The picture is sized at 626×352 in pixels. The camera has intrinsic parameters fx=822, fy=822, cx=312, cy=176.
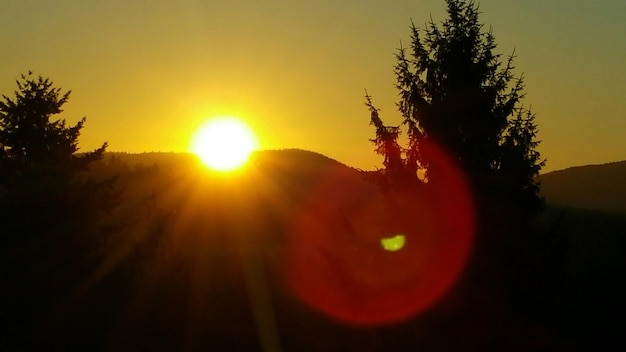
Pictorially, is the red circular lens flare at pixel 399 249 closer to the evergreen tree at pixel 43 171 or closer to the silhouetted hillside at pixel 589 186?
the evergreen tree at pixel 43 171

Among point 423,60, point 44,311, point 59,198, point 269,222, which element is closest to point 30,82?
point 59,198

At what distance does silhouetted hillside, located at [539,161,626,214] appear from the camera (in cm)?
→ 14450

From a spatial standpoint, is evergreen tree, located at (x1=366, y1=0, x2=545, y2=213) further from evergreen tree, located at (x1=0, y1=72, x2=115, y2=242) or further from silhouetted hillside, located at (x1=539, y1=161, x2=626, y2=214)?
silhouetted hillside, located at (x1=539, y1=161, x2=626, y2=214)

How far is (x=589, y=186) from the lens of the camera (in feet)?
535

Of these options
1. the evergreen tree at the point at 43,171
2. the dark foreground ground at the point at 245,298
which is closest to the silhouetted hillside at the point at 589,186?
the dark foreground ground at the point at 245,298

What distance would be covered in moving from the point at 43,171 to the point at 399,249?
75.3 feet

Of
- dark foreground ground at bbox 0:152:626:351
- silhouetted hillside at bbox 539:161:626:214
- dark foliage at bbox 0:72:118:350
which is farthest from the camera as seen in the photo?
silhouetted hillside at bbox 539:161:626:214

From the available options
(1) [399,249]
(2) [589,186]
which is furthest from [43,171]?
(2) [589,186]

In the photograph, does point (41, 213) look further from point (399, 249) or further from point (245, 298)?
point (399, 249)

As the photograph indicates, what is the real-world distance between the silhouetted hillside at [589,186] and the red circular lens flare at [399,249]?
11970 centimetres

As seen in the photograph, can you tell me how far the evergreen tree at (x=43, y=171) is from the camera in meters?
32.4

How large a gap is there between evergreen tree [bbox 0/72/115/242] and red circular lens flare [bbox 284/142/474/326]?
15.1m

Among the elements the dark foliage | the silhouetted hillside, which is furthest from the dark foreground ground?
the silhouetted hillside

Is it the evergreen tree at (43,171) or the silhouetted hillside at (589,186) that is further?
the silhouetted hillside at (589,186)
